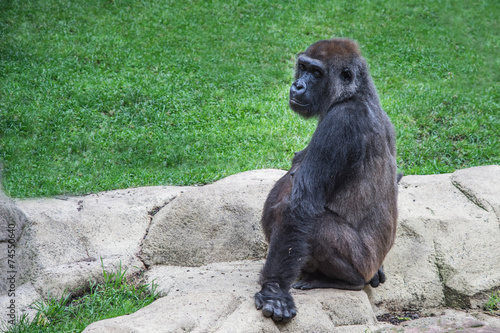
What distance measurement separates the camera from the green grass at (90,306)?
14.0ft

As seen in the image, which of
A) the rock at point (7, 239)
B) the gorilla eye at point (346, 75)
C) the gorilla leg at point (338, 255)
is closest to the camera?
the gorilla leg at point (338, 255)

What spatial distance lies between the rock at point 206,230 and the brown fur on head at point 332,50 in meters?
1.73

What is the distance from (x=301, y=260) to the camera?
4.01m

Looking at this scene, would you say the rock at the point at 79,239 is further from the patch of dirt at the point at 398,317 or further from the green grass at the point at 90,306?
the patch of dirt at the point at 398,317

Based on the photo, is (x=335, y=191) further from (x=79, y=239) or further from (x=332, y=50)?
(x=79, y=239)

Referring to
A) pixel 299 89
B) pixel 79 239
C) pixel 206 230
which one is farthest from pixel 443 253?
pixel 79 239

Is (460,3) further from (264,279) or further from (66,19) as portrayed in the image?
(264,279)

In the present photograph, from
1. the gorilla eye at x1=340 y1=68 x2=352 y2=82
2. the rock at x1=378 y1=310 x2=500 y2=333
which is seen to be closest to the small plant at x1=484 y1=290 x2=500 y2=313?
the rock at x1=378 y1=310 x2=500 y2=333

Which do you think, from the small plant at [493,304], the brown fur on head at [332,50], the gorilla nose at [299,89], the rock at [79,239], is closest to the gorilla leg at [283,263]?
the gorilla nose at [299,89]

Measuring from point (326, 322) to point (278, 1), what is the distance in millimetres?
11314

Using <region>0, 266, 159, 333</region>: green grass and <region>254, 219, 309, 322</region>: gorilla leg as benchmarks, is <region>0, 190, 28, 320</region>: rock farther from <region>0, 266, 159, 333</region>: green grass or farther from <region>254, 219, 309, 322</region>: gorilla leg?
<region>254, 219, 309, 322</region>: gorilla leg

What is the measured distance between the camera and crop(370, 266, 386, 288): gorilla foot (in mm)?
4719

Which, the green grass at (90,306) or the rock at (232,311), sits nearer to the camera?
the rock at (232,311)

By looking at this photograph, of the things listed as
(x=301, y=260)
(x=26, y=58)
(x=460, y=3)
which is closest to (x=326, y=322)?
(x=301, y=260)
